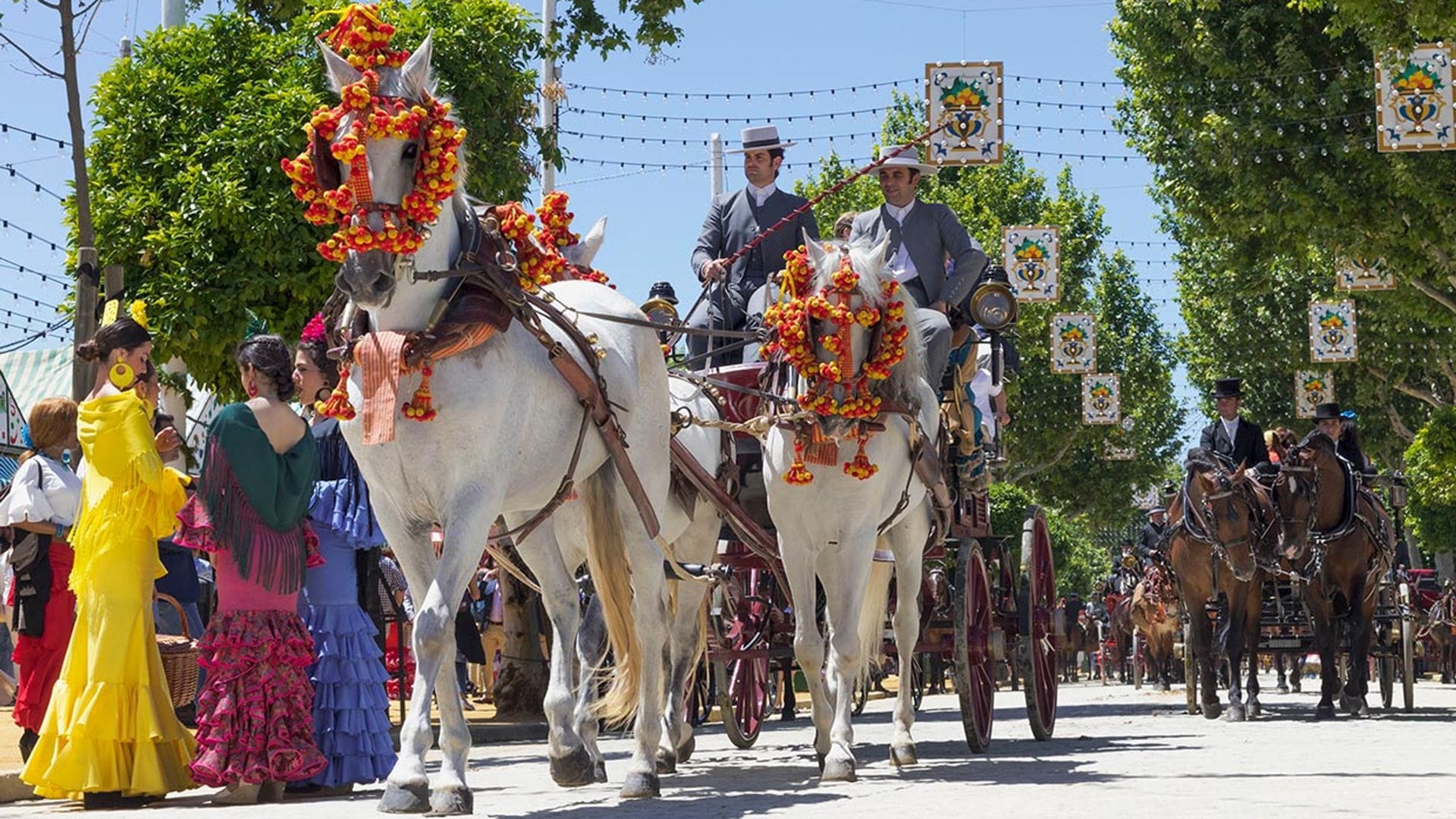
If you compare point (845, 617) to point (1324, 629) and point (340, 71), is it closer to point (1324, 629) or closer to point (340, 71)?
point (340, 71)

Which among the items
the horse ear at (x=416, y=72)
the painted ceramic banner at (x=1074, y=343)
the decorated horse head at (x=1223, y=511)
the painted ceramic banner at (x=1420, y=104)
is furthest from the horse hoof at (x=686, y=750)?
the painted ceramic banner at (x=1074, y=343)

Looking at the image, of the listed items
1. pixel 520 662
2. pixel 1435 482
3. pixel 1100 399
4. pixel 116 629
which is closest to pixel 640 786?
pixel 116 629

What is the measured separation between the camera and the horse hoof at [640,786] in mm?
8312

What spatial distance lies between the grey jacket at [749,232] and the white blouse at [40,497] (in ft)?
12.6

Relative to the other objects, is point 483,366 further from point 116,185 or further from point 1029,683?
point 116,185

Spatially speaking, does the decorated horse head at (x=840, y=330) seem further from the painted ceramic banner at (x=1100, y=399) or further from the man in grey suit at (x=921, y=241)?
the painted ceramic banner at (x=1100, y=399)

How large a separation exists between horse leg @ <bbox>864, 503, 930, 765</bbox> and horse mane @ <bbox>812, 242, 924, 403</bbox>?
98cm

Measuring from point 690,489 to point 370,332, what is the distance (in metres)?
2.99

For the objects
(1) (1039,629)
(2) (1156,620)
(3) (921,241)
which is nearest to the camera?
(3) (921,241)

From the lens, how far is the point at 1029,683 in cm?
1241

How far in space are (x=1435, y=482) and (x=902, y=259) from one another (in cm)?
2528

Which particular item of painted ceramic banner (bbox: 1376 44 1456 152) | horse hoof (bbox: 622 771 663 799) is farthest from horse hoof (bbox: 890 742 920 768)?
painted ceramic banner (bbox: 1376 44 1456 152)

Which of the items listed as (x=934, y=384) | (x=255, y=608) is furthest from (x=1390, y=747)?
(x=255, y=608)

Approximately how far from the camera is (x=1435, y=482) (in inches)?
1352
